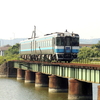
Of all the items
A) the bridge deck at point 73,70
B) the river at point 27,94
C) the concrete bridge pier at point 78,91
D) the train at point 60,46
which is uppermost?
the train at point 60,46

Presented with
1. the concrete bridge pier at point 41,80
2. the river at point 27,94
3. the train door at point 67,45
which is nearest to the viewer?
the river at point 27,94

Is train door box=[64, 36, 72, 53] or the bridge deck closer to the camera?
the bridge deck

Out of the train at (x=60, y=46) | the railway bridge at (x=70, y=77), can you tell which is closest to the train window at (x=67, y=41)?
the train at (x=60, y=46)

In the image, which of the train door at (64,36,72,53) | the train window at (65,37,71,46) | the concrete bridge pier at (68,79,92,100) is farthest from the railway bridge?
the train window at (65,37,71,46)

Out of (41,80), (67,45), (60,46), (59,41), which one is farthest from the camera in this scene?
(41,80)

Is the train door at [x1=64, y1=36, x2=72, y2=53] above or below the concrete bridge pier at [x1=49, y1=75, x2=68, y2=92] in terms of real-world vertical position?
above

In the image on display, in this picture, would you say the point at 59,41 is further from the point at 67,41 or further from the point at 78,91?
the point at 78,91

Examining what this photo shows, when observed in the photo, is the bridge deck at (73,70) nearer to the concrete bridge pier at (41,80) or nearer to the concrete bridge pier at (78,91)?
the concrete bridge pier at (78,91)

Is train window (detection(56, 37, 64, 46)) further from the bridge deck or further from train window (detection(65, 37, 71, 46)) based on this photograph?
the bridge deck

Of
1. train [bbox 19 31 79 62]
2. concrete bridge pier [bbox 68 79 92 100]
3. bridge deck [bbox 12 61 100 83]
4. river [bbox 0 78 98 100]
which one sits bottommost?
river [bbox 0 78 98 100]

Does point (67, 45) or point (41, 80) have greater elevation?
point (67, 45)

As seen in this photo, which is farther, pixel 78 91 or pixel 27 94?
pixel 27 94

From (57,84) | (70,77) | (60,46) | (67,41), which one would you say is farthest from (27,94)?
(70,77)

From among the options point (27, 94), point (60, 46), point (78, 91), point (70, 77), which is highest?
point (60, 46)
